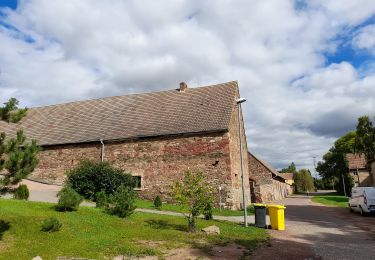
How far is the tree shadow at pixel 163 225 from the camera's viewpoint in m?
14.2

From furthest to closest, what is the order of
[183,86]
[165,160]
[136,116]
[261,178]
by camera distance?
1. [261,178]
2. [183,86]
3. [136,116]
4. [165,160]

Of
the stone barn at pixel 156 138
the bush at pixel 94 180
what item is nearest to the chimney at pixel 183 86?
the stone barn at pixel 156 138

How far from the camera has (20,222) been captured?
1190 centimetres

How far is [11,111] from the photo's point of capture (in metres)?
9.85

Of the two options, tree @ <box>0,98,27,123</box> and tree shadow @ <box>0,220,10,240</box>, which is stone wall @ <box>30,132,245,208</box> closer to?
tree shadow @ <box>0,220,10,240</box>

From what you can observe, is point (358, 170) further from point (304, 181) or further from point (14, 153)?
point (14, 153)

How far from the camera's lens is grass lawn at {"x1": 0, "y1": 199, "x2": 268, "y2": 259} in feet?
32.3

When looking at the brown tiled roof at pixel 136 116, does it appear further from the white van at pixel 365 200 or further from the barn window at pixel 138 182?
the white van at pixel 365 200

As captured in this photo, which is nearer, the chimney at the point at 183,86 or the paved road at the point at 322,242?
the paved road at the point at 322,242

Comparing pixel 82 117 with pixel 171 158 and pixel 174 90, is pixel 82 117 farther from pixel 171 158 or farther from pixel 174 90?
pixel 171 158

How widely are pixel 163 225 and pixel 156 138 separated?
1208cm

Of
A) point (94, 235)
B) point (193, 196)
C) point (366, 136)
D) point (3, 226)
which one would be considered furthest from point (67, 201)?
point (366, 136)

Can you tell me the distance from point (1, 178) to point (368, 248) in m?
11.4

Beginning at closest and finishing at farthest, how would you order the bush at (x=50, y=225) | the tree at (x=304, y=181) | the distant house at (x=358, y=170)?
the bush at (x=50, y=225), the distant house at (x=358, y=170), the tree at (x=304, y=181)
